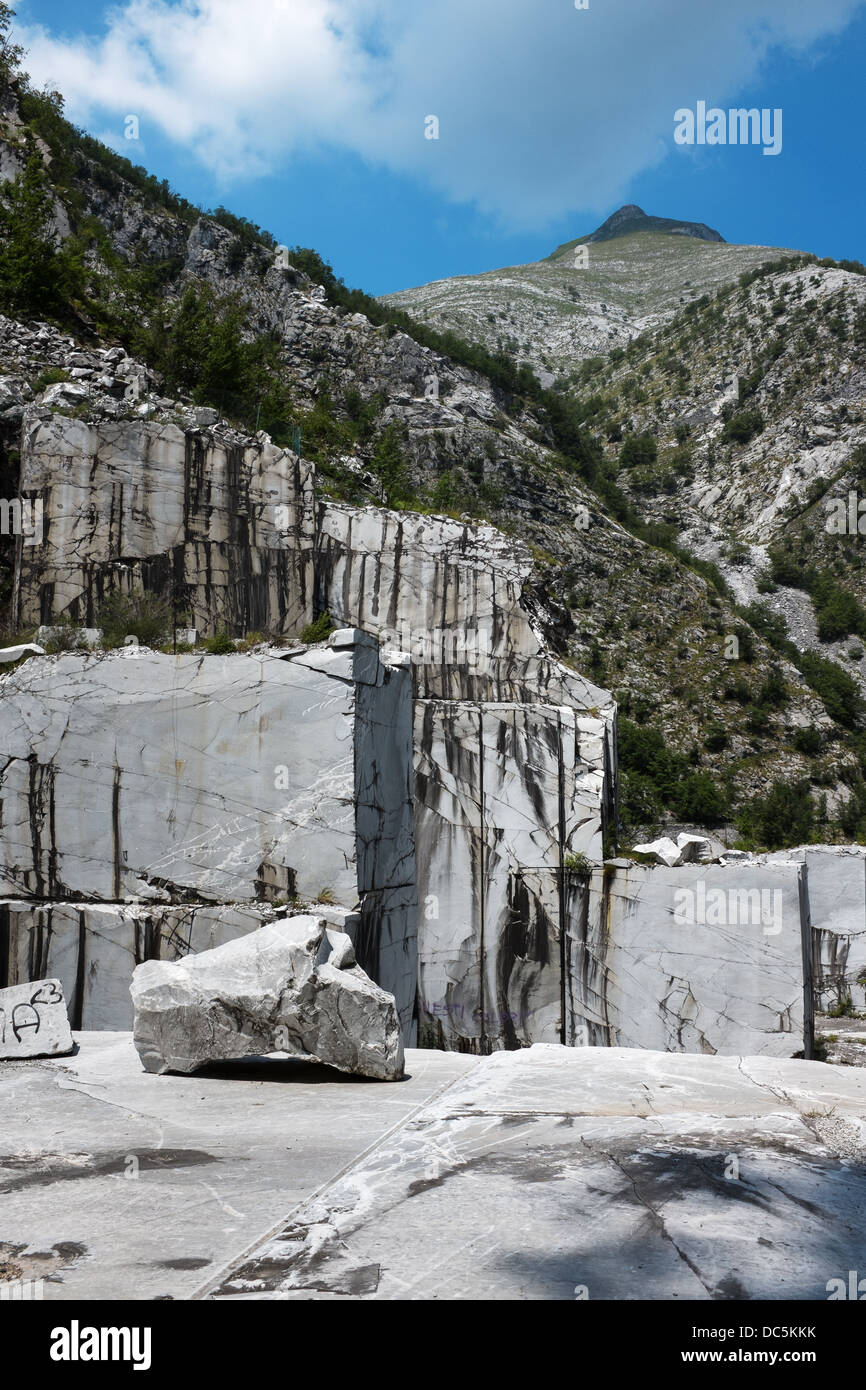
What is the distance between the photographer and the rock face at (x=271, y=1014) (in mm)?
5828

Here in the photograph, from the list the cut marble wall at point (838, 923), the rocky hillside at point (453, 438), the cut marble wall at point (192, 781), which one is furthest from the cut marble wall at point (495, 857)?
the cut marble wall at point (838, 923)

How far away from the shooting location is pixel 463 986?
14344 mm

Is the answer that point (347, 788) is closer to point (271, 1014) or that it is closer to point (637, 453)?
point (271, 1014)

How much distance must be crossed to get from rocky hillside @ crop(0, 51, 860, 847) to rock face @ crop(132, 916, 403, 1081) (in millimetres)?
11407

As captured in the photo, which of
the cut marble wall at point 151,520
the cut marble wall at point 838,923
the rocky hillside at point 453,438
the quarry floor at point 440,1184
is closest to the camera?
the quarry floor at point 440,1184

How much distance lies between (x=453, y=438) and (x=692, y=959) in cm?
3186

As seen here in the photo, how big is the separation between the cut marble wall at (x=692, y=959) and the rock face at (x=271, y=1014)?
7.95 metres

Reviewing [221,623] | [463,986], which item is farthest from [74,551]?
[463,986]

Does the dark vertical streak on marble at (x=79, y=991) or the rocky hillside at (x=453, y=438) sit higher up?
the rocky hillside at (x=453, y=438)

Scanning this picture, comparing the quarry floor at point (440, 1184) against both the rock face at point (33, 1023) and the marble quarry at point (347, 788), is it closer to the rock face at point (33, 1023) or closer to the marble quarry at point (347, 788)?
the rock face at point (33, 1023)

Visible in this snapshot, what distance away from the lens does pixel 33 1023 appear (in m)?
6.54

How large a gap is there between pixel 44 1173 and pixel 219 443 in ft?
39.9

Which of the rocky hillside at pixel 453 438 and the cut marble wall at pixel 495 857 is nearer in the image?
the cut marble wall at pixel 495 857
